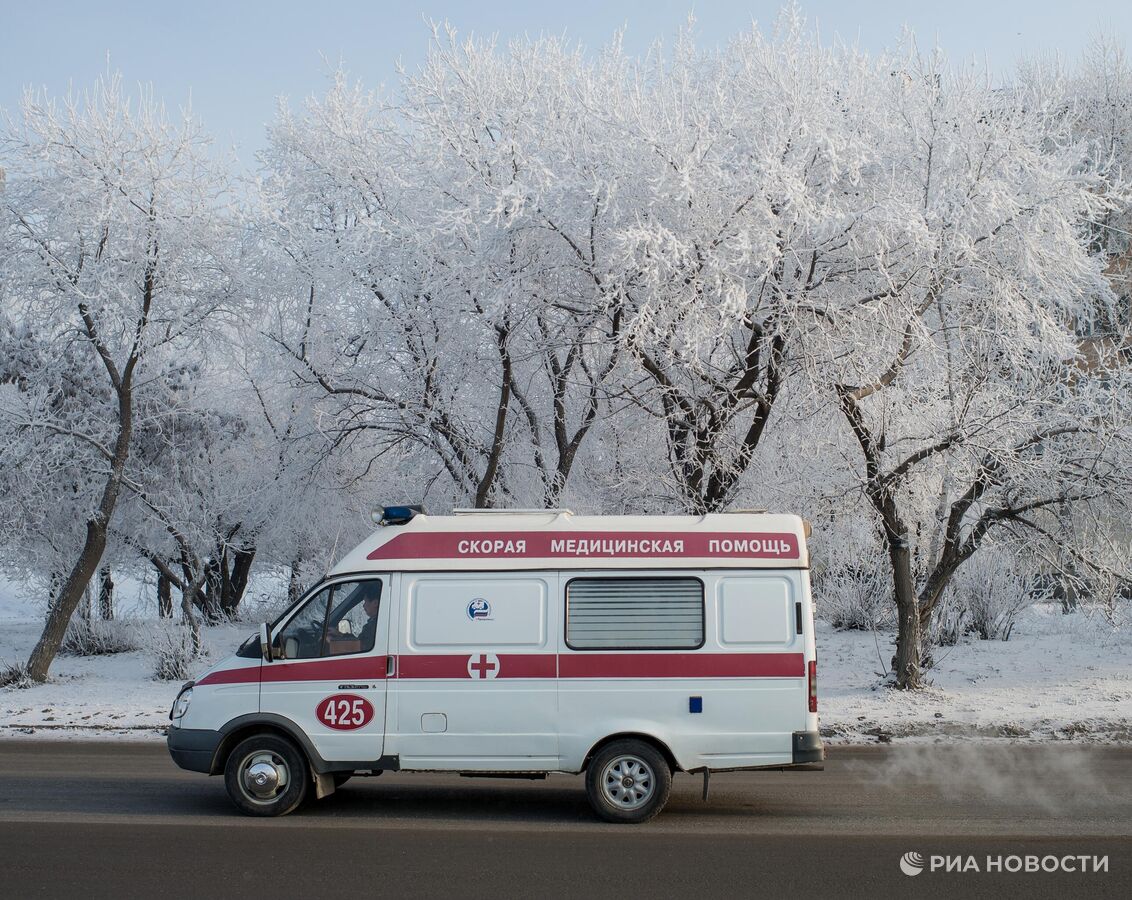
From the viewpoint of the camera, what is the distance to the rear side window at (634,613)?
342 inches

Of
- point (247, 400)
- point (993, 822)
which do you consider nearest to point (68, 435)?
point (247, 400)

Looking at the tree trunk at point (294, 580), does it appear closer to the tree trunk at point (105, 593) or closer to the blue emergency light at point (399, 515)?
the tree trunk at point (105, 593)

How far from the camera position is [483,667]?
28.4 ft

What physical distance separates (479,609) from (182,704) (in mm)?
2688

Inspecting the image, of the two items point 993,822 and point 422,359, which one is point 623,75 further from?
point 993,822

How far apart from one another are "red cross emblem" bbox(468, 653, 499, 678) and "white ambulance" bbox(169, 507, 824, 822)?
0.01 m

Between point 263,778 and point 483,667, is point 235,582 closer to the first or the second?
point 263,778

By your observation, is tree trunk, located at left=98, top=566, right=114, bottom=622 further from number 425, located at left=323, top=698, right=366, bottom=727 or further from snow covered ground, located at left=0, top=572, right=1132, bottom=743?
number 425, located at left=323, top=698, right=366, bottom=727

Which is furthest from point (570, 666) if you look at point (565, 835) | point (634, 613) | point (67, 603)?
point (67, 603)

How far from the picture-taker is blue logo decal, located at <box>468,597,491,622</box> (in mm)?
8766

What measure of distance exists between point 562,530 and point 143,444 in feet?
52.1

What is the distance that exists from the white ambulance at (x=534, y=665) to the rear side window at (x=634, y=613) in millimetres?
13

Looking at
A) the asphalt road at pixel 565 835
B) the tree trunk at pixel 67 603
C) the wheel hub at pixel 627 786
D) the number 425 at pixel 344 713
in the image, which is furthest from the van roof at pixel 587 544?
the tree trunk at pixel 67 603

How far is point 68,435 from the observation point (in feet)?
63.1
